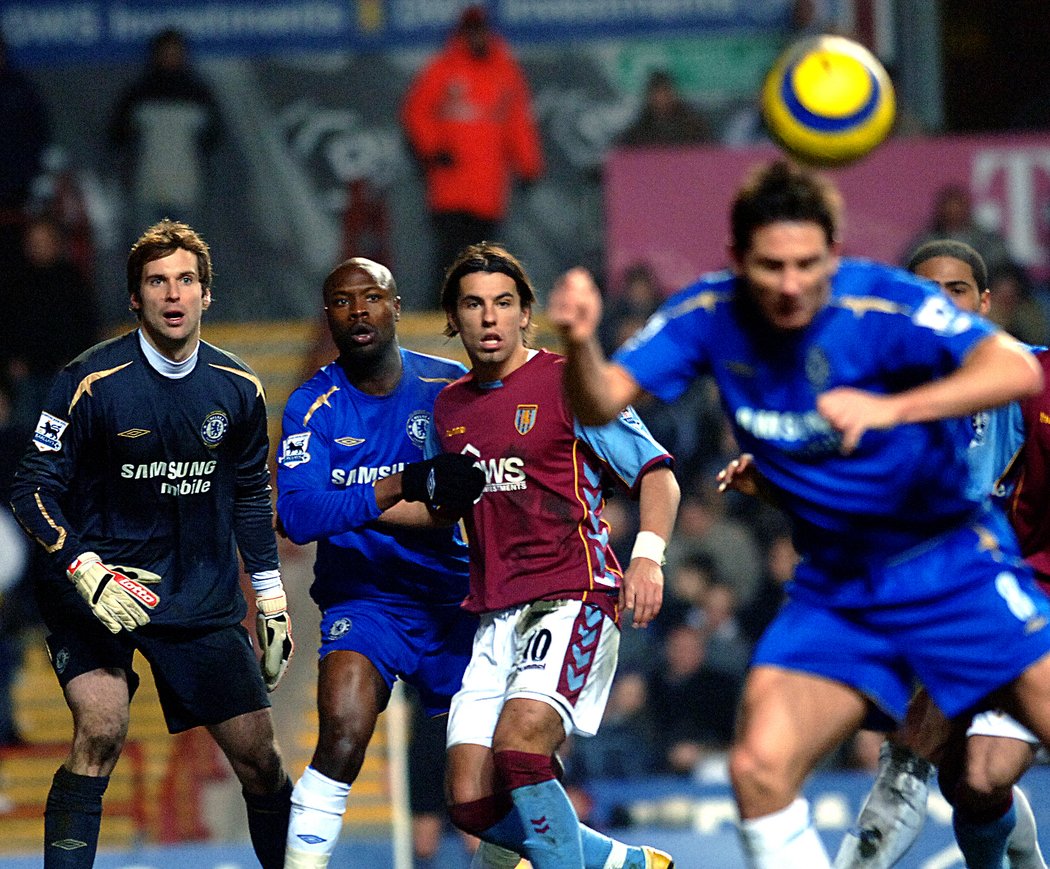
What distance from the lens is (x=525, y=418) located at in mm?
5387

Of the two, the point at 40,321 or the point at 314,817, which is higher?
the point at 40,321

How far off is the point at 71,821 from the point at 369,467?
1.55 metres

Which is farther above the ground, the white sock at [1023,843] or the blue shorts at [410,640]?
the blue shorts at [410,640]

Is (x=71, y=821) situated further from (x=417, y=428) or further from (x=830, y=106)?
(x=830, y=106)

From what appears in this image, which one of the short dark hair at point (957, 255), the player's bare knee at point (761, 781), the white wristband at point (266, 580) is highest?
→ the short dark hair at point (957, 255)

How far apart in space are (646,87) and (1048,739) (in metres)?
10.5

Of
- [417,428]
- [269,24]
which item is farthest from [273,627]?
[269,24]

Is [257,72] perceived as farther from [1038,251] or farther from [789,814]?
[789,814]

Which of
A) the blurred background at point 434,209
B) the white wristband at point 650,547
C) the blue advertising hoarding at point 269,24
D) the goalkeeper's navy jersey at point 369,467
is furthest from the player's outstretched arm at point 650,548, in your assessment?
the blue advertising hoarding at point 269,24

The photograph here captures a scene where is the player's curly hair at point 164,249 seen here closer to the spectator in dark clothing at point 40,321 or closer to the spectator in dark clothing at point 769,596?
the spectator in dark clothing at point 769,596

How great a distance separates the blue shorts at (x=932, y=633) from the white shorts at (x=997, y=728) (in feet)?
3.11

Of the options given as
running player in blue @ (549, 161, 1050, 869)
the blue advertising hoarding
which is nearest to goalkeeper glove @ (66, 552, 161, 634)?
running player in blue @ (549, 161, 1050, 869)

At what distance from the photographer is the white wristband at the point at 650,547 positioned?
5172 millimetres

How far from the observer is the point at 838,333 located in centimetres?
418
